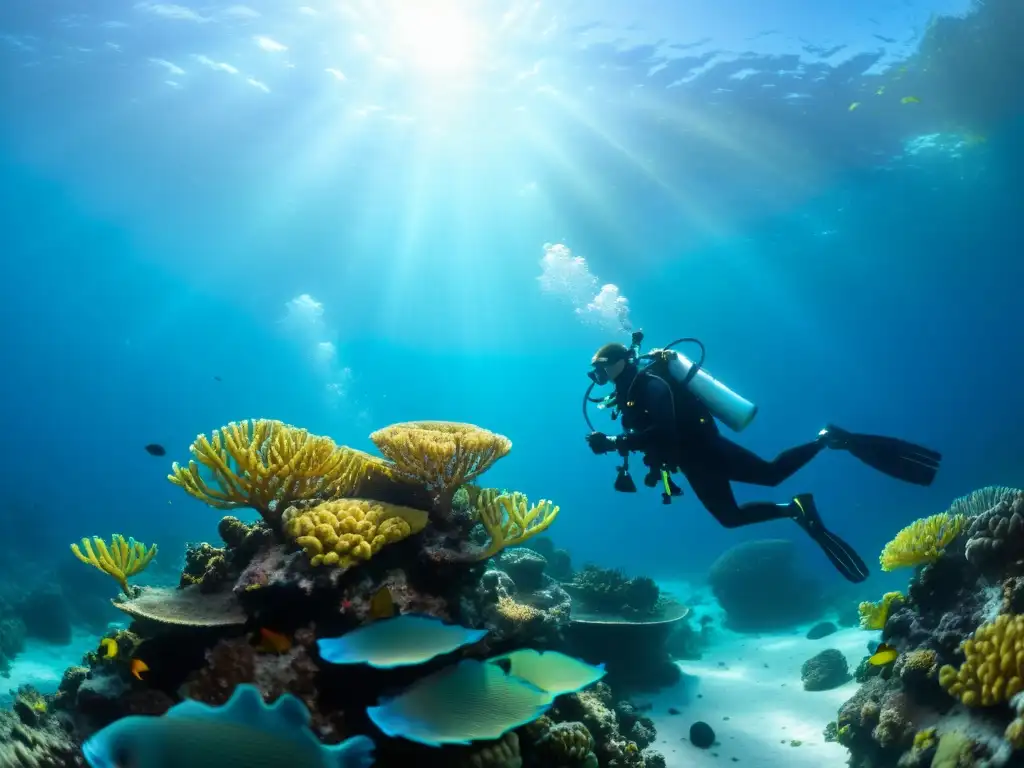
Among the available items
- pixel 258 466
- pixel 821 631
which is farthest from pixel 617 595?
pixel 258 466

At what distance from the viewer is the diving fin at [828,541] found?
6.90 meters

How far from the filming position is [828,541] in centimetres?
716

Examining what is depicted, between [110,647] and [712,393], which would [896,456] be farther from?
[110,647]

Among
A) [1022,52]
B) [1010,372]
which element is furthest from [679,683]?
[1010,372]

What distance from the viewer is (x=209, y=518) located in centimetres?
4412

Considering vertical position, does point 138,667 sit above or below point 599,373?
below

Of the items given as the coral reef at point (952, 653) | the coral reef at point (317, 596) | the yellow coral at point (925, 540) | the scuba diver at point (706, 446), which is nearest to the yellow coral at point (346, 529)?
the coral reef at point (317, 596)

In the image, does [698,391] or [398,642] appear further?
[698,391]

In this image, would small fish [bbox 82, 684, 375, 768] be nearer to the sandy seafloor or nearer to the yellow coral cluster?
the yellow coral cluster

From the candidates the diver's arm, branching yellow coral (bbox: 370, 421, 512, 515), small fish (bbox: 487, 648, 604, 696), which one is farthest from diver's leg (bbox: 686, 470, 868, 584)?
small fish (bbox: 487, 648, 604, 696)

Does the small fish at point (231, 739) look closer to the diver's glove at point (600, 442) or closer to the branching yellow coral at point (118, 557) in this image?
the branching yellow coral at point (118, 557)

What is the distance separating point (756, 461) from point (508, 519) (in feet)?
14.6

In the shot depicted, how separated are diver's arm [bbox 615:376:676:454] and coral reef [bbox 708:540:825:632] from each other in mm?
13037

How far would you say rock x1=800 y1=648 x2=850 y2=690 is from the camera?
8.46m
